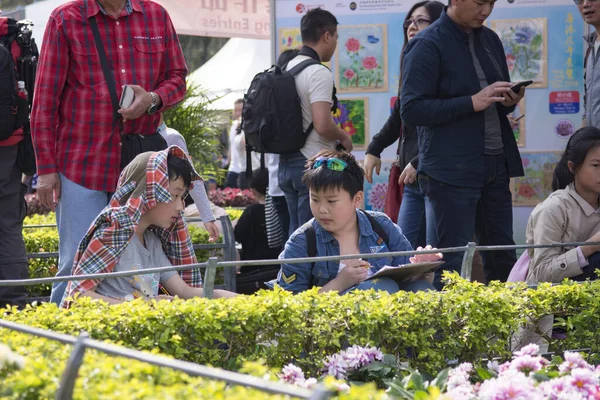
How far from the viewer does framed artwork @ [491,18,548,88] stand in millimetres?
7949

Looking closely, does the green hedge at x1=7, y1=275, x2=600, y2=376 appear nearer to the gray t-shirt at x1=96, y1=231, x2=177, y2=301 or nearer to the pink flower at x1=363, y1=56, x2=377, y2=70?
the gray t-shirt at x1=96, y1=231, x2=177, y2=301

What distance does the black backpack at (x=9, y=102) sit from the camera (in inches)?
243

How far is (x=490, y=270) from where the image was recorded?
6.34 meters

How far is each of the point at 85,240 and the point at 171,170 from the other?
55 centimetres

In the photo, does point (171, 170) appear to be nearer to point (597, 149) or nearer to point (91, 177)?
point (91, 177)

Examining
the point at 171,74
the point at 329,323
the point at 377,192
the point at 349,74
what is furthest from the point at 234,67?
the point at 329,323

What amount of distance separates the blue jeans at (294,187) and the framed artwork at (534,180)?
6.09 ft

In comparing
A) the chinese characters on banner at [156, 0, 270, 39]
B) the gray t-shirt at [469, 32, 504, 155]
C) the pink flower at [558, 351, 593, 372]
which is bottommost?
the pink flower at [558, 351, 593, 372]

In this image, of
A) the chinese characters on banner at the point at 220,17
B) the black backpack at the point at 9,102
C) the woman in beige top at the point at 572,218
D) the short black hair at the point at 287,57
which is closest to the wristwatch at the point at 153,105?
the black backpack at the point at 9,102

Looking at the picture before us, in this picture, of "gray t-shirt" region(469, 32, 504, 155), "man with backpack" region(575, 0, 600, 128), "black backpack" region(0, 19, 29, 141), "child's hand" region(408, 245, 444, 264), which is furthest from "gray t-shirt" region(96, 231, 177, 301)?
"man with backpack" region(575, 0, 600, 128)

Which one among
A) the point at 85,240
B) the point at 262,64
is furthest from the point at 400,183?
the point at 262,64

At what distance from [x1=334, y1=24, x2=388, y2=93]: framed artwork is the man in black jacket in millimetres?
2146

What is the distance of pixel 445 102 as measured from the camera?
575cm

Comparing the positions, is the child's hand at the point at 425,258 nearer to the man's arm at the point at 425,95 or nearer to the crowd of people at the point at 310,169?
the crowd of people at the point at 310,169
